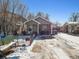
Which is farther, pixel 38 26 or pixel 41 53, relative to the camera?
pixel 38 26

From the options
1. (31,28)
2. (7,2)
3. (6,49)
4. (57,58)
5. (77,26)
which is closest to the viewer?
(57,58)

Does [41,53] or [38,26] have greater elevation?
[38,26]

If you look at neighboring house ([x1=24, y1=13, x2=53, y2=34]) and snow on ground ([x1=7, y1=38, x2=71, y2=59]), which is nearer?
snow on ground ([x1=7, y1=38, x2=71, y2=59])

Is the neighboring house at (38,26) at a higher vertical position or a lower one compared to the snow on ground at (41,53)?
higher

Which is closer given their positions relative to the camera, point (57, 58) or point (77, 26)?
point (57, 58)

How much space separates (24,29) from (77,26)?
22.1 meters

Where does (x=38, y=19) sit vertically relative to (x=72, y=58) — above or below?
above

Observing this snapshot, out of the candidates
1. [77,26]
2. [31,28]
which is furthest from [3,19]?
[77,26]

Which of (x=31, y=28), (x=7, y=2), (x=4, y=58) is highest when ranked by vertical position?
(x=7, y=2)

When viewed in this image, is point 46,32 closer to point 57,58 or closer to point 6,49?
point 6,49

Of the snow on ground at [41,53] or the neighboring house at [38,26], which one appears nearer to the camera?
the snow on ground at [41,53]

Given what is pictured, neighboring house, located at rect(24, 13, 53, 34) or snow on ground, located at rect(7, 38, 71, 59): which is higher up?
neighboring house, located at rect(24, 13, 53, 34)

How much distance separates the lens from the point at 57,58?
1136 centimetres

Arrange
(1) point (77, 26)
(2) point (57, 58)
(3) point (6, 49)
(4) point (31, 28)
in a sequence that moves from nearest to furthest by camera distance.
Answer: (2) point (57, 58) < (3) point (6, 49) < (4) point (31, 28) < (1) point (77, 26)
